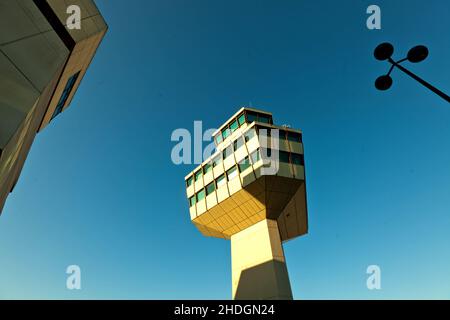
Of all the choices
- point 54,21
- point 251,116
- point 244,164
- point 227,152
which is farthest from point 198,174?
point 54,21

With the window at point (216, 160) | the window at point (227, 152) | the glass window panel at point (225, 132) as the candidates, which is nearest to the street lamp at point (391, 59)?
the window at point (227, 152)

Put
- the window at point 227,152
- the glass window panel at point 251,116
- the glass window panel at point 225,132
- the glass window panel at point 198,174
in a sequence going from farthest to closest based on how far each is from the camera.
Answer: the glass window panel at point 225,132
the glass window panel at point 198,174
the glass window panel at point 251,116
the window at point 227,152

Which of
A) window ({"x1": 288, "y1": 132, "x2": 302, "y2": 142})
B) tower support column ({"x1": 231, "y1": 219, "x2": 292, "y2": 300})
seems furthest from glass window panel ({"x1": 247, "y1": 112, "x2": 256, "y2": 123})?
tower support column ({"x1": 231, "y1": 219, "x2": 292, "y2": 300})

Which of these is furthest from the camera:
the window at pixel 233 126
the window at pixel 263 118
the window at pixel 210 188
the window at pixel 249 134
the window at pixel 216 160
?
the window at pixel 263 118

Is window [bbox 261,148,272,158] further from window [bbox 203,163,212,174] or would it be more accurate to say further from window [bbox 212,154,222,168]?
window [bbox 203,163,212,174]

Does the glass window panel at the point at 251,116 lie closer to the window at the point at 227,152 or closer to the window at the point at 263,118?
the window at the point at 263,118

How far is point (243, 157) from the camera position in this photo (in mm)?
27391

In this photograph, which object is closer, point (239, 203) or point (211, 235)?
point (239, 203)

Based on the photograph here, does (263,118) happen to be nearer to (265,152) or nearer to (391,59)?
(265,152)

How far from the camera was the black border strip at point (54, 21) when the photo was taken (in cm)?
1049
